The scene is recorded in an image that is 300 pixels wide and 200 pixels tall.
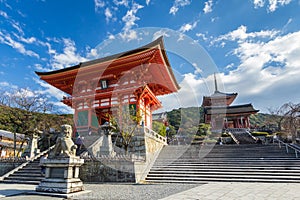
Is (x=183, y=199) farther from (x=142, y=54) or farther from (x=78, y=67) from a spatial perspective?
(x=78, y=67)

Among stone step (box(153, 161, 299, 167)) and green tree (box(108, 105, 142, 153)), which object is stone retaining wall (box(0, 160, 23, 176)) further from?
stone step (box(153, 161, 299, 167))

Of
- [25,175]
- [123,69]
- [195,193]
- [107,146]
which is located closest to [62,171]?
[195,193]

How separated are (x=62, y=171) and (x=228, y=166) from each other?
7448 mm

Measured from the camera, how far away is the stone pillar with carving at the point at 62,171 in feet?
17.9

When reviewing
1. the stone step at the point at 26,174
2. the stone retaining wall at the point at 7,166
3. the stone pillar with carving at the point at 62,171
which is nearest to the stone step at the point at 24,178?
the stone step at the point at 26,174

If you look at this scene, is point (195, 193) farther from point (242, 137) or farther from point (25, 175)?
point (242, 137)

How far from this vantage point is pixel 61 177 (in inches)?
221

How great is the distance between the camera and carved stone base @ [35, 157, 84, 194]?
5.42m

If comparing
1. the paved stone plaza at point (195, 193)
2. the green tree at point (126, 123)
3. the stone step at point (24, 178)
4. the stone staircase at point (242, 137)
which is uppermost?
the green tree at point (126, 123)

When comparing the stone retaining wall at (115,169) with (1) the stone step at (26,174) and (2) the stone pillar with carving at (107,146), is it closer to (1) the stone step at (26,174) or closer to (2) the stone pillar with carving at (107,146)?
(2) the stone pillar with carving at (107,146)

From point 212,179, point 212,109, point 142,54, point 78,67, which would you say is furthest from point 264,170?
point 212,109

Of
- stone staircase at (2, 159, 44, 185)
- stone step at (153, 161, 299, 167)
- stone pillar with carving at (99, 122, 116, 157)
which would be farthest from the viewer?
stone pillar with carving at (99, 122, 116, 157)

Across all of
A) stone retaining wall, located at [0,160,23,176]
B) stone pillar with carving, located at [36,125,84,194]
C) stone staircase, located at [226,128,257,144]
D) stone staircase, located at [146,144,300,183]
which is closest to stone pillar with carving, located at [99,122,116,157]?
stone staircase, located at [146,144,300,183]

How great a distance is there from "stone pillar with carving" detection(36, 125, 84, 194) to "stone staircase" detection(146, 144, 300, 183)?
12.6 feet
